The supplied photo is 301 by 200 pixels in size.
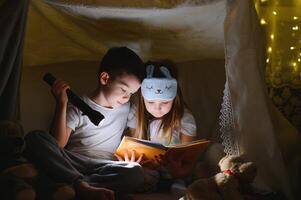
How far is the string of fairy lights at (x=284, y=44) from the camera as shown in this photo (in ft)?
6.19

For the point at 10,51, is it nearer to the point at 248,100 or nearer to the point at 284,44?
the point at 248,100

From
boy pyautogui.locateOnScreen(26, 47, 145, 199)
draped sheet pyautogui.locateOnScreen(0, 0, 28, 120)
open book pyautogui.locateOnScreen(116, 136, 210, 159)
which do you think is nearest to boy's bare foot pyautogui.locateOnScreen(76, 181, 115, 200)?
boy pyautogui.locateOnScreen(26, 47, 145, 199)

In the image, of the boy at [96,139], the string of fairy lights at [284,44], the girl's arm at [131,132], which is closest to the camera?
the boy at [96,139]

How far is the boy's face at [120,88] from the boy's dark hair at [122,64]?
2 centimetres

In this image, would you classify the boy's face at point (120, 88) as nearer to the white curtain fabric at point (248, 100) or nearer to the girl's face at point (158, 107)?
the girl's face at point (158, 107)

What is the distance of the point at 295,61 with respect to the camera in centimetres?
190

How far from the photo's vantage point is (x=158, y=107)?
60.8 inches

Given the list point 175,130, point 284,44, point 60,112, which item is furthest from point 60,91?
point 284,44

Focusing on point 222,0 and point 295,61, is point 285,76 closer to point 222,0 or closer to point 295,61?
point 295,61

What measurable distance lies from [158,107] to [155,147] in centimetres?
18

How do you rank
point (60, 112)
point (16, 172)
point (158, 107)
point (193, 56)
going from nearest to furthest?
point (16, 172) → point (60, 112) → point (158, 107) → point (193, 56)

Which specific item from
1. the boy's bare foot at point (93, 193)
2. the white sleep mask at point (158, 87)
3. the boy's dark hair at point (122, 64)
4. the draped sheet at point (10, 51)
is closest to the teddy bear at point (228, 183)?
the boy's bare foot at point (93, 193)

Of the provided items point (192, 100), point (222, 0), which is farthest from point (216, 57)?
point (222, 0)

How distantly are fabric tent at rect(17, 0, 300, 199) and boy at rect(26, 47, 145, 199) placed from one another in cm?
17
